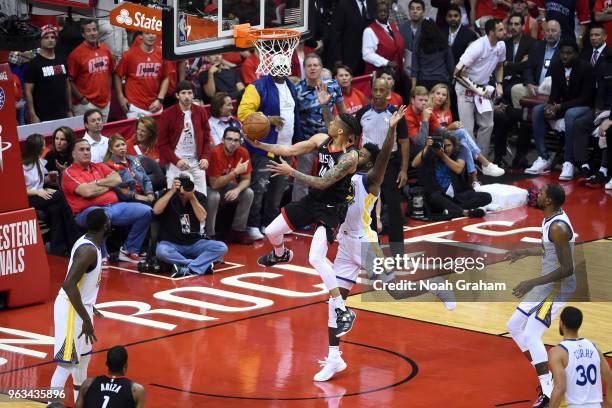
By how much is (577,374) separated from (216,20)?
736 centimetres

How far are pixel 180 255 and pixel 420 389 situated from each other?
186 inches

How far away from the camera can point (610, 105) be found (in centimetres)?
1919

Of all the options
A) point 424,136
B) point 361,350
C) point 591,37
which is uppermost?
point 591,37

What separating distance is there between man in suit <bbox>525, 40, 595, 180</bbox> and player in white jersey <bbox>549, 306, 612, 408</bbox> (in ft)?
36.3

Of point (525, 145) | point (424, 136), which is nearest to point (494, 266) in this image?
point (424, 136)

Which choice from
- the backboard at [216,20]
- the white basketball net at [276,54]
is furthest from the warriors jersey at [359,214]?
the white basketball net at [276,54]

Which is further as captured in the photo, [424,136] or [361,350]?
[424,136]

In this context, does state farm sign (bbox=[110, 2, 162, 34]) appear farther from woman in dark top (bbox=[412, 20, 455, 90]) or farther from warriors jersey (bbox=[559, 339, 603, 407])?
warriors jersey (bbox=[559, 339, 603, 407])

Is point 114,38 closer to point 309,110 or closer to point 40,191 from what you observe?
point 309,110

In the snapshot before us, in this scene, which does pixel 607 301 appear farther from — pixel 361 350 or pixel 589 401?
pixel 589 401

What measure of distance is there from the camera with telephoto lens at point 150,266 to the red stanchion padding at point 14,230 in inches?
58.6

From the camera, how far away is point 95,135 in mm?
15641

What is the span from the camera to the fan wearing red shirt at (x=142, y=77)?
1755cm

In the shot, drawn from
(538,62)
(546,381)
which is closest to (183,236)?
(546,381)
